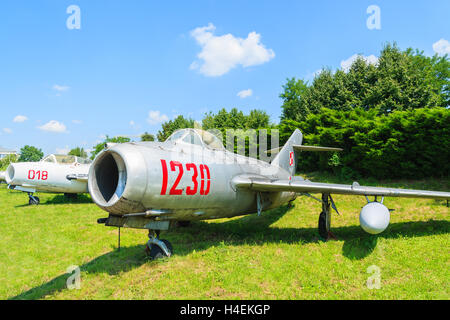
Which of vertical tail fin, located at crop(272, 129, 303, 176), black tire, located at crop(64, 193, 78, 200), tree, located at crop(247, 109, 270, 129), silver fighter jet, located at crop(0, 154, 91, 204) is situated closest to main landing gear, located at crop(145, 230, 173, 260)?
vertical tail fin, located at crop(272, 129, 303, 176)

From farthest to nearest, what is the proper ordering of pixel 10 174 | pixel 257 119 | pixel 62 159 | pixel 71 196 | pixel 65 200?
1. pixel 257 119
2. pixel 71 196
3. pixel 65 200
4. pixel 62 159
5. pixel 10 174

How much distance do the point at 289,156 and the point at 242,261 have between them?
6.30 m

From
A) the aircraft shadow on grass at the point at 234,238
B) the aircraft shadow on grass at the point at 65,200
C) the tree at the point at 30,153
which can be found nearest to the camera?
the aircraft shadow on grass at the point at 234,238

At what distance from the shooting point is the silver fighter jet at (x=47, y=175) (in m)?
14.8

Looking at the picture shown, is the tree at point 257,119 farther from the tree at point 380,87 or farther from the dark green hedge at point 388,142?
the dark green hedge at point 388,142

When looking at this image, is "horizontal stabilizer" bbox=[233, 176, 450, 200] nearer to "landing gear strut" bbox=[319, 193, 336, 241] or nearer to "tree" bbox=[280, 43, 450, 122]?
"landing gear strut" bbox=[319, 193, 336, 241]

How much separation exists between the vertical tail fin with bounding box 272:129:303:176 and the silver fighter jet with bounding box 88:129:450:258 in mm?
2868

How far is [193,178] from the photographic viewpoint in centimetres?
544

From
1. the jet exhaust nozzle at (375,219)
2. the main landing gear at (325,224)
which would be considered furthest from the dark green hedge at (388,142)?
the jet exhaust nozzle at (375,219)

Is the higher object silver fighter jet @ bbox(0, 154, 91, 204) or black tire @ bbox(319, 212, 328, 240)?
silver fighter jet @ bbox(0, 154, 91, 204)

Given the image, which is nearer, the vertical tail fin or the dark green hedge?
the vertical tail fin

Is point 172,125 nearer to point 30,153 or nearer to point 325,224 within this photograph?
point 325,224

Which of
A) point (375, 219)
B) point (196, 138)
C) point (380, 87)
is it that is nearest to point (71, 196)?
point (196, 138)

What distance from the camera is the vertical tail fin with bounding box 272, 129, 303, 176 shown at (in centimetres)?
1090
